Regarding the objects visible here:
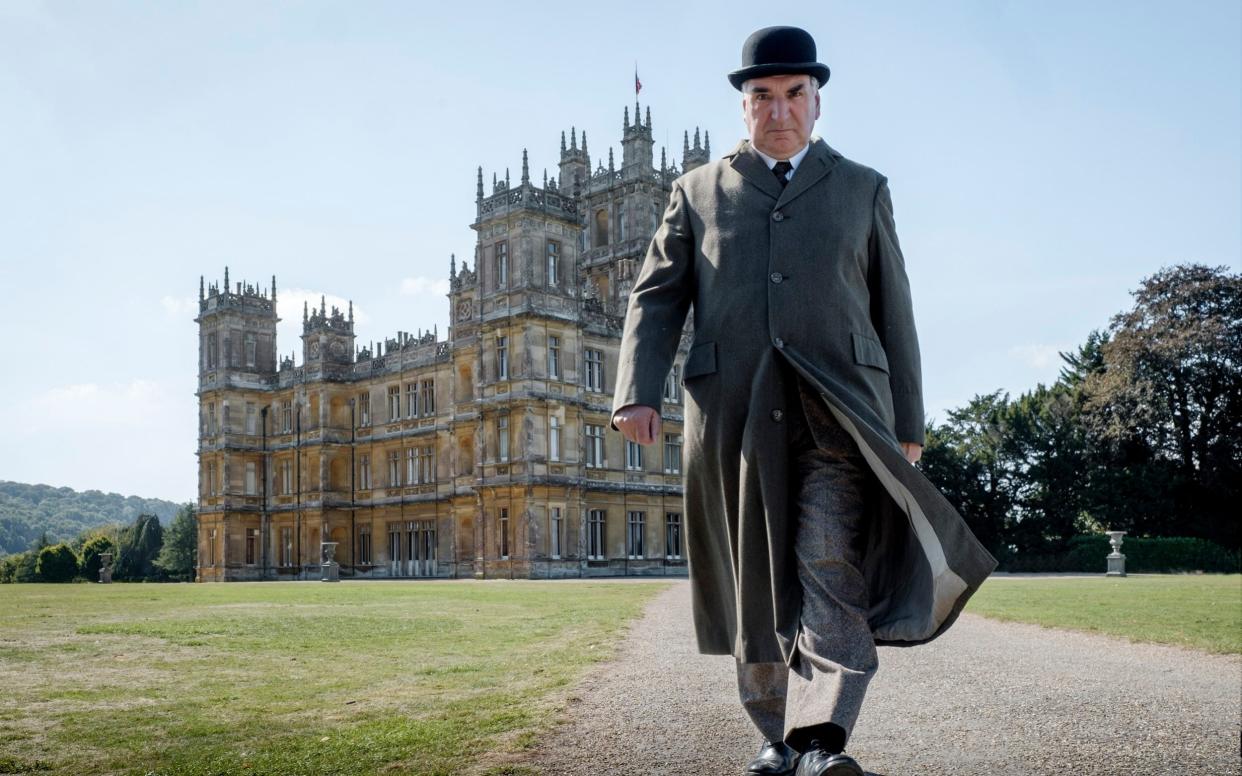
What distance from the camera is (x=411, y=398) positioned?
1901 inches

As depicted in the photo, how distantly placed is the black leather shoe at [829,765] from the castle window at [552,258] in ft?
125

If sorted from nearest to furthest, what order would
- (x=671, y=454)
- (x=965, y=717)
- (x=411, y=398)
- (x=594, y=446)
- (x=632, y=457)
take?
(x=965, y=717) < (x=594, y=446) < (x=632, y=457) < (x=671, y=454) < (x=411, y=398)

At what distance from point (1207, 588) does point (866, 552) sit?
21259mm

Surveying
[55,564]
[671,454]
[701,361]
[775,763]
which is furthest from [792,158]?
[55,564]

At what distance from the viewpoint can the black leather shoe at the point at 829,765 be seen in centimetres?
343

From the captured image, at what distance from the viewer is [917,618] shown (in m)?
3.84

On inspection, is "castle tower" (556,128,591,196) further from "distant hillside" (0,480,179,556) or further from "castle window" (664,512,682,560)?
"distant hillside" (0,480,179,556)

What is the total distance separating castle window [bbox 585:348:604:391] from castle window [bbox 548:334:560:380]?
1673 millimetres

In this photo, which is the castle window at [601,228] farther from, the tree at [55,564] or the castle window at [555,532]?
the tree at [55,564]

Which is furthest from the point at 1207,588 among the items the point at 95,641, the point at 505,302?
the point at 505,302

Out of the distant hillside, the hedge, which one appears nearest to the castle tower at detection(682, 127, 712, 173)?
the hedge

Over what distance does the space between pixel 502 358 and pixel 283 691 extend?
113 feet

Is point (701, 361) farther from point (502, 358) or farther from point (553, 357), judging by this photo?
point (502, 358)

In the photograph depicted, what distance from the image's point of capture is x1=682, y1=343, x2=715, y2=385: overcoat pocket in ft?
14.0
